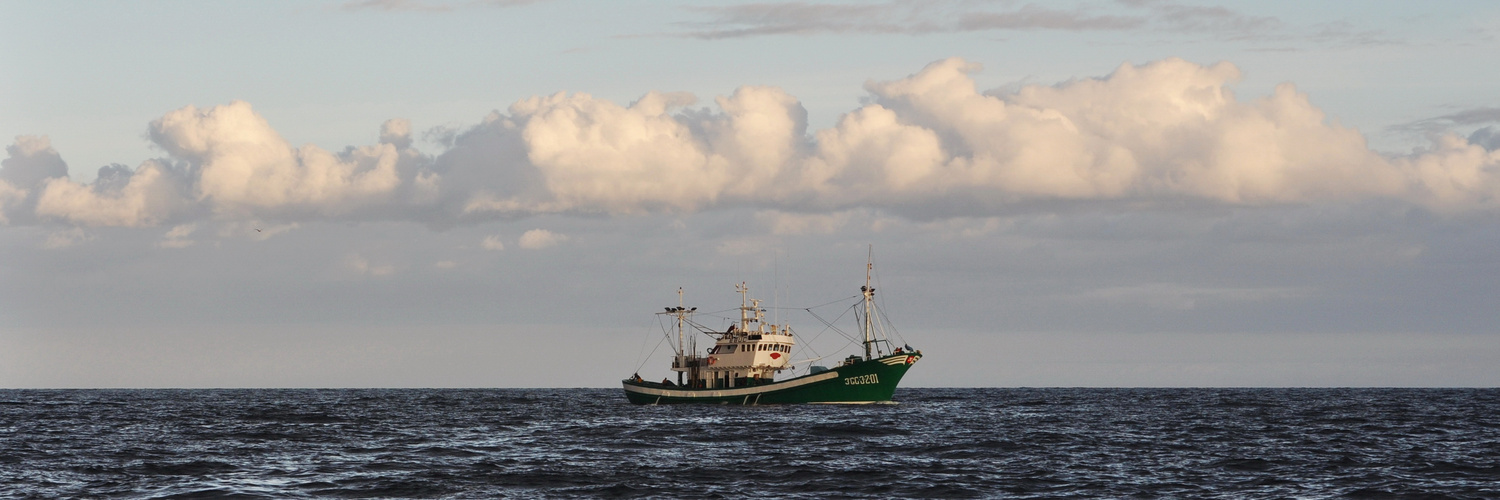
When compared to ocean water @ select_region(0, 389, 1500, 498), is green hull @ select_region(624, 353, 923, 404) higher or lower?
higher

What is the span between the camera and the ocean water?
4762 centimetres

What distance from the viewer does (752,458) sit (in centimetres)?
5922

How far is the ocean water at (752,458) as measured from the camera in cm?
4762

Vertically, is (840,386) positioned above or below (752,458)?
above

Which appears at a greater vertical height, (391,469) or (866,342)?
(866,342)

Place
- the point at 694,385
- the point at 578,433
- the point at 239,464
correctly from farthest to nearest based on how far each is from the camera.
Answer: the point at 694,385 → the point at 578,433 → the point at 239,464

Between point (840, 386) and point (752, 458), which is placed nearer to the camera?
point (752, 458)

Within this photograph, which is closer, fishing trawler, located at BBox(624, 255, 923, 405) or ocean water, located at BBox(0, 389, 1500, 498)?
ocean water, located at BBox(0, 389, 1500, 498)

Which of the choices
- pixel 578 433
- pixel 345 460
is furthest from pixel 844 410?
pixel 345 460

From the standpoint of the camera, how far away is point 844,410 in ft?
342

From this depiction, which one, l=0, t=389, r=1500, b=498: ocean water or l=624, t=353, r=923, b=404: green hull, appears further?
l=624, t=353, r=923, b=404: green hull

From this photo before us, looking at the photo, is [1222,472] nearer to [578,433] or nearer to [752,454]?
[752,454]

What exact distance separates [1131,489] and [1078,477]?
13.2 ft

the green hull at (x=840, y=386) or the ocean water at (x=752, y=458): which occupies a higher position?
the green hull at (x=840, y=386)
